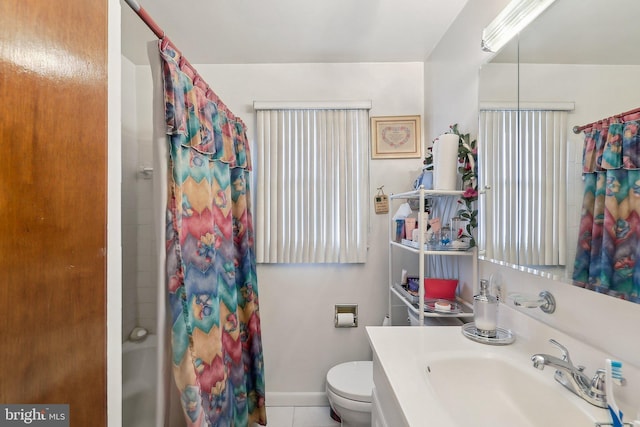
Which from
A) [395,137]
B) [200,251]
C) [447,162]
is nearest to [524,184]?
[447,162]

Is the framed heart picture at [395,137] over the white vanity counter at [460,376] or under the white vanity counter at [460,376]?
over

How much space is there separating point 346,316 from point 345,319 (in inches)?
0.8

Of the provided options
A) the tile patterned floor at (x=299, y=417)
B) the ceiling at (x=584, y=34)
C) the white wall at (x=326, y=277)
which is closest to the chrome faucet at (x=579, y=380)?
the ceiling at (x=584, y=34)

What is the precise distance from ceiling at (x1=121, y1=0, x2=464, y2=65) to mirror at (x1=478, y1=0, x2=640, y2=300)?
2.24 ft

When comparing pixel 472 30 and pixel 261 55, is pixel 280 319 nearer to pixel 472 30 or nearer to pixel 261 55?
pixel 261 55

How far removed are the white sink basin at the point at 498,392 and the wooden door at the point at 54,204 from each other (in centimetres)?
80

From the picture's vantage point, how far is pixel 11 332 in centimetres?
41

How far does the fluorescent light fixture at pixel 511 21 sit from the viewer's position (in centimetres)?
91

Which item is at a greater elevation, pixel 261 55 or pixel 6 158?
pixel 261 55

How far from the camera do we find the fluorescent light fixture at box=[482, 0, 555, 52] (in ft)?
3.00

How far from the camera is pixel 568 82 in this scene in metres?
0.81

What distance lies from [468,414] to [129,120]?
1.41 m

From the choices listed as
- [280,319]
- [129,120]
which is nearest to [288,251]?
[280,319]

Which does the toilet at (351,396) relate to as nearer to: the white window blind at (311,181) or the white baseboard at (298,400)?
the white baseboard at (298,400)
